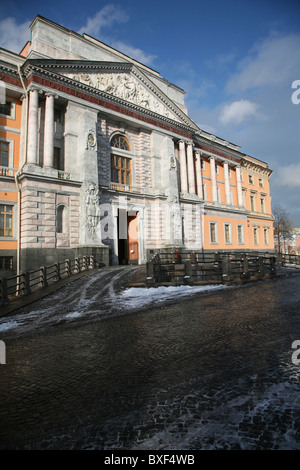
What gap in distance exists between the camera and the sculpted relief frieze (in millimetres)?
25219

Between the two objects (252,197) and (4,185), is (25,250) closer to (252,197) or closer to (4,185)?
(4,185)

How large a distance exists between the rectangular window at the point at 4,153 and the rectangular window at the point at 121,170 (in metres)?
8.76

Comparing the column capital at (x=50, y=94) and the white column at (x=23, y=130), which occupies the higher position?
the column capital at (x=50, y=94)

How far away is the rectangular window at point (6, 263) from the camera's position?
20.3 metres

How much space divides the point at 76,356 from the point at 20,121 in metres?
22.6

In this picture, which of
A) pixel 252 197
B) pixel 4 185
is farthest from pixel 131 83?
pixel 252 197

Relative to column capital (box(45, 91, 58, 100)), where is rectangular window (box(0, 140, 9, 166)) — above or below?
below

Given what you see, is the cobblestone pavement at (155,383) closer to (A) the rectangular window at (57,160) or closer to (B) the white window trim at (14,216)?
(B) the white window trim at (14,216)

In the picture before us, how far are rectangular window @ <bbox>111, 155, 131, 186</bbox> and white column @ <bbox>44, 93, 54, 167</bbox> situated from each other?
6.21 m

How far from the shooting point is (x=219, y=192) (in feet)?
126

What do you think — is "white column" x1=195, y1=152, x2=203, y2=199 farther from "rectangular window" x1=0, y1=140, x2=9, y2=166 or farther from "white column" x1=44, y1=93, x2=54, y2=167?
"rectangular window" x1=0, y1=140, x2=9, y2=166

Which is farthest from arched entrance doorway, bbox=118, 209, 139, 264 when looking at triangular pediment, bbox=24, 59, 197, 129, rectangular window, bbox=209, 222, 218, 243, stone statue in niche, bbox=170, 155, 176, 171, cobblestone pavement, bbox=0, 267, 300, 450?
cobblestone pavement, bbox=0, 267, 300, 450

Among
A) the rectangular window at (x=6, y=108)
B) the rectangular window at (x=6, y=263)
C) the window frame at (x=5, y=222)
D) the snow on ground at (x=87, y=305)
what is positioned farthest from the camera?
the rectangular window at (x=6, y=108)

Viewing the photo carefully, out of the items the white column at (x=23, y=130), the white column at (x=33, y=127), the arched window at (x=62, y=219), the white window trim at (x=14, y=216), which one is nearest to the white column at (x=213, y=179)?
the arched window at (x=62, y=219)
